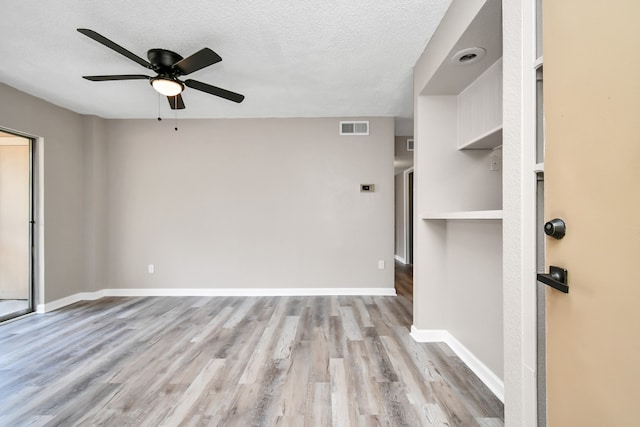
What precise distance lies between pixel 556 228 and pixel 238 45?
2472 mm

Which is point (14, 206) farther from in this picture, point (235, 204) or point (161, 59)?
point (161, 59)

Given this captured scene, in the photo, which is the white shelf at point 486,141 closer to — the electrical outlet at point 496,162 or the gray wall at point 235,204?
the electrical outlet at point 496,162

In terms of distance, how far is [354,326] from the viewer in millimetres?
2857

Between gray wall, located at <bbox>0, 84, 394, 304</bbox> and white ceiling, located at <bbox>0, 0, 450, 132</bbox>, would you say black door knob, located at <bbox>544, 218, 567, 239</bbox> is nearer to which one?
white ceiling, located at <bbox>0, 0, 450, 132</bbox>

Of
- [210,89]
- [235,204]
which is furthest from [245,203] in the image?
[210,89]

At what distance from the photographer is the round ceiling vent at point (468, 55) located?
179 centimetres

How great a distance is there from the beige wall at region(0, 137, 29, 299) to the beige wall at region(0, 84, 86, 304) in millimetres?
202

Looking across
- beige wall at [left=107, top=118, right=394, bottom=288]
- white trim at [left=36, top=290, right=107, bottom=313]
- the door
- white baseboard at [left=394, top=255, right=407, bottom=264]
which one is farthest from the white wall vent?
white trim at [left=36, top=290, right=107, bottom=313]

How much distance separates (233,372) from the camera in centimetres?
203

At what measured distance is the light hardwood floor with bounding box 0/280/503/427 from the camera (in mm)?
A: 1599

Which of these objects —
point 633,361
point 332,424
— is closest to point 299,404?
point 332,424

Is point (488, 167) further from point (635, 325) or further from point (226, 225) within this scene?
point (226, 225)

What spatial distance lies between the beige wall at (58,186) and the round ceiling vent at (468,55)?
14.8 feet

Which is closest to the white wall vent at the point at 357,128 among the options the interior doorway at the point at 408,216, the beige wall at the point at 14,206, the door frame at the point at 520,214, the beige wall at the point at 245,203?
the beige wall at the point at 245,203
